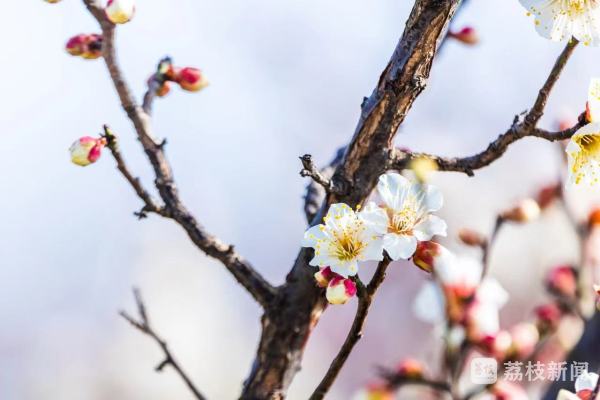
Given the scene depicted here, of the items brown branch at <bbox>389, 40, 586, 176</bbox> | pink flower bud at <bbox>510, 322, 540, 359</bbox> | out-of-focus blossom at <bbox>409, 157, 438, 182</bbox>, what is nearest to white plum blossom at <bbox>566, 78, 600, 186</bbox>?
brown branch at <bbox>389, 40, 586, 176</bbox>

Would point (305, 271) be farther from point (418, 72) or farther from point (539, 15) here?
point (539, 15)

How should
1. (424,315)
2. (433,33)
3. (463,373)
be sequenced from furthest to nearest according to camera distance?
1. (424,315)
2. (463,373)
3. (433,33)

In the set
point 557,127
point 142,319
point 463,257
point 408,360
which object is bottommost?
point 142,319

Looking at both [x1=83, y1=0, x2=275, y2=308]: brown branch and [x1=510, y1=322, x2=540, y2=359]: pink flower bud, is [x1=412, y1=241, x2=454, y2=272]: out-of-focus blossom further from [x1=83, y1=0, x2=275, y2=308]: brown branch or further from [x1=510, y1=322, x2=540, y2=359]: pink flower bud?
[x1=510, y1=322, x2=540, y2=359]: pink flower bud

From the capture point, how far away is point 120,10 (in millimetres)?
933

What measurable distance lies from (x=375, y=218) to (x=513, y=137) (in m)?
0.18

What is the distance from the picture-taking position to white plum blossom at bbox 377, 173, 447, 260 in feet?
2.81

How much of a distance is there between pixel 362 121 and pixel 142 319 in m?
0.36

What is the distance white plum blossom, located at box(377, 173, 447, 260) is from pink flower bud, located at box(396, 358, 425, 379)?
0.45m

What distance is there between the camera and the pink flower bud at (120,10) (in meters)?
0.93

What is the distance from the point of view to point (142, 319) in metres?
0.97

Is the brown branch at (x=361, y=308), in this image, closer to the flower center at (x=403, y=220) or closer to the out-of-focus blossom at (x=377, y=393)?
the flower center at (x=403, y=220)

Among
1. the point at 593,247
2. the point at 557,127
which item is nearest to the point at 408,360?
the point at 593,247

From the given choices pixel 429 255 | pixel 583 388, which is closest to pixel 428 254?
pixel 429 255
